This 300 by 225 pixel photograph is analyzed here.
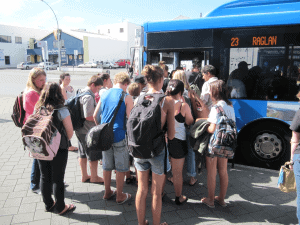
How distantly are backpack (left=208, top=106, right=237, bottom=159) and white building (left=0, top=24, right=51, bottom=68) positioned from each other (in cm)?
6006

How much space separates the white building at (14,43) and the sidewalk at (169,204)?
2290 inches

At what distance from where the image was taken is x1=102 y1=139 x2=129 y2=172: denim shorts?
329cm

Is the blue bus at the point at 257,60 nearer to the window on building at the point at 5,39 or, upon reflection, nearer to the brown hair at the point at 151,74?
the brown hair at the point at 151,74

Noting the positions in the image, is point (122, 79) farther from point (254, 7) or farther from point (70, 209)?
point (254, 7)

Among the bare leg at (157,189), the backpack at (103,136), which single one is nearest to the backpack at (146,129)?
the bare leg at (157,189)

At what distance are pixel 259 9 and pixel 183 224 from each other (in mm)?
4336

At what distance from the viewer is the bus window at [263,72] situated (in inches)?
178

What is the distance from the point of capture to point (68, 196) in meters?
3.75

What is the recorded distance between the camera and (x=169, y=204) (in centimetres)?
354

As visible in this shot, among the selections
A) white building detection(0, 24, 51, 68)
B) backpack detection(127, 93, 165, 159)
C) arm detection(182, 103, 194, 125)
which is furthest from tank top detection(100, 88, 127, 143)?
white building detection(0, 24, 51, 68)

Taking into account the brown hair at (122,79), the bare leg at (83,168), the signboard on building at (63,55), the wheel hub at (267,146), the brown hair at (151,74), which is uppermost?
the signboard on building at (63,55)

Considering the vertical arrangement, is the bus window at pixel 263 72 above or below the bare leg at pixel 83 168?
above

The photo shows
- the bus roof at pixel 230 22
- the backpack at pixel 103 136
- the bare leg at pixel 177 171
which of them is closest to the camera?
the backpack at pixel 103 136

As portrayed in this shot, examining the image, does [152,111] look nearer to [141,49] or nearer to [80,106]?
[80,106]
